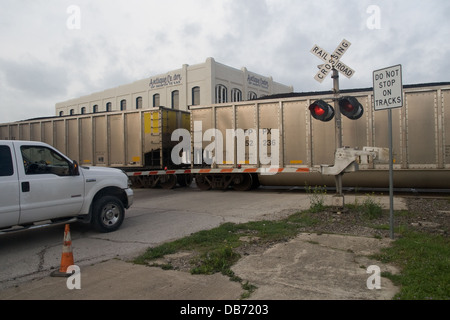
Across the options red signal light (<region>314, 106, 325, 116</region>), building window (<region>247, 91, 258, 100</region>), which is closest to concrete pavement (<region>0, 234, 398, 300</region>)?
red signal light (<region>314, 106, 325, 116</region>)

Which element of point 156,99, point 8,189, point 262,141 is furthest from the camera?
point 156,99

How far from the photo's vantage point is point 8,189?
5812 millimetres

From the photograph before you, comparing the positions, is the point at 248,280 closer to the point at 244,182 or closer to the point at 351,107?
the point at 351,107

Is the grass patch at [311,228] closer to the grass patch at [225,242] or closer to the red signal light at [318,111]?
the grass patch at [225,242]

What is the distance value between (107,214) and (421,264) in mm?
5679

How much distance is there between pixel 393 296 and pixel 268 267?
1558 mm

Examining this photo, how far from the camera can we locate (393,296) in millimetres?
3684

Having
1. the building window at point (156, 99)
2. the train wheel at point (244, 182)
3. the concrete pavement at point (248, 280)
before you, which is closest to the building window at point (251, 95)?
the building window at point (156, 99)

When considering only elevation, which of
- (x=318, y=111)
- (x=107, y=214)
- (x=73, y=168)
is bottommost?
(x=107, y=214)

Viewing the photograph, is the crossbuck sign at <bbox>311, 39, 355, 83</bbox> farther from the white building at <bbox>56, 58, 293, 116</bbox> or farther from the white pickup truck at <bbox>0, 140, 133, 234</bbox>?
the white building at <bbox>56, 58, 293, 116</bbox>

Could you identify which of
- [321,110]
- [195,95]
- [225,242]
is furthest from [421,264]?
[195,95]

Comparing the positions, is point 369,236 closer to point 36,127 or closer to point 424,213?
point 424,213

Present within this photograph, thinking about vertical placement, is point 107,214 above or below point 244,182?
below

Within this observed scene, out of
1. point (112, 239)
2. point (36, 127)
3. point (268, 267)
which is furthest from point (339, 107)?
point (36, 127)
